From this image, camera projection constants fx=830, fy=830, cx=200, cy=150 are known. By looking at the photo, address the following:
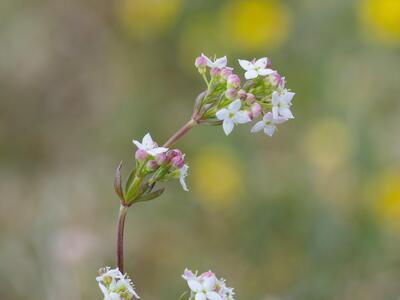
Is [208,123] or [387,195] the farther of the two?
[387,195]

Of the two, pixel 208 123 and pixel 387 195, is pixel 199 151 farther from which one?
pixel 208 123

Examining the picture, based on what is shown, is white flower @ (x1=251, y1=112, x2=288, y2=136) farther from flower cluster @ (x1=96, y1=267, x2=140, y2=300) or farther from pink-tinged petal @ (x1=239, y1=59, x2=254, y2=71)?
flower cluster @ (x1=96, y1=267, x2=140, y2=300)

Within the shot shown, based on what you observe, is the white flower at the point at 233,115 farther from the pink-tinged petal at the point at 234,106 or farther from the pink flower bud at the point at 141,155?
the pink flower bud at the point at 141,155

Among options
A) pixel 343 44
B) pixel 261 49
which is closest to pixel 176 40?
pixel 261 49

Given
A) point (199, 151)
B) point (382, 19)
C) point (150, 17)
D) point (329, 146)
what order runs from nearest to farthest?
point (329, 146), point (199, 151), point (382, 19), point (150, 17)

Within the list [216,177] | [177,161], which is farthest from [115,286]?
[216,177]

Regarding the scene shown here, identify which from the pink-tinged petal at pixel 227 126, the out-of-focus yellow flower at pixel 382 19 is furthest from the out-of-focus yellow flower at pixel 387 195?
the pink-tinged petal at pixel 227 126
